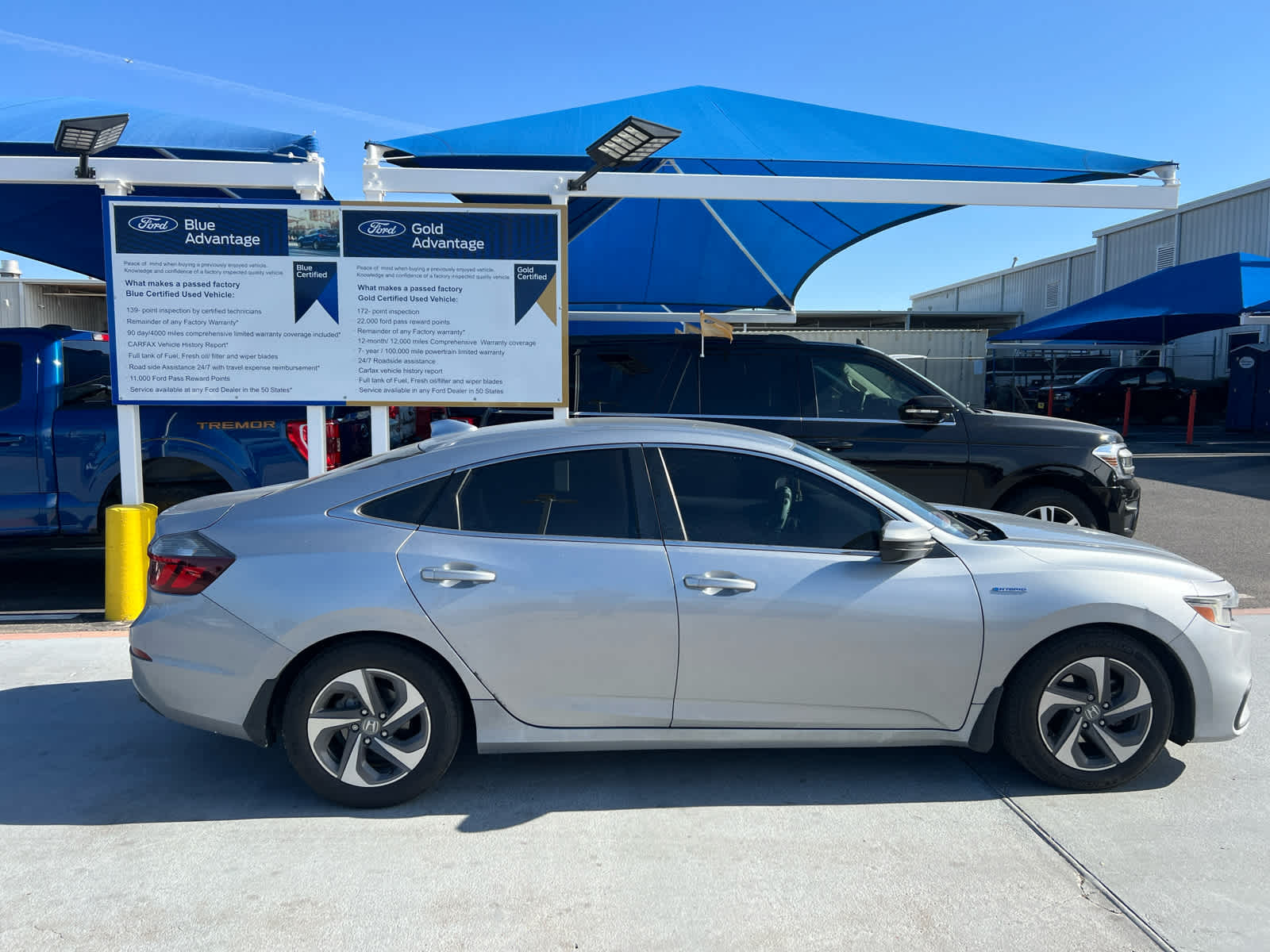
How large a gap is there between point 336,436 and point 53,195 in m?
3.46

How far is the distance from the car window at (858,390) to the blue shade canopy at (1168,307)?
14836 mm

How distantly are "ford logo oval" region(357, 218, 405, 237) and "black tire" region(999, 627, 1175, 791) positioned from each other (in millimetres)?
4754

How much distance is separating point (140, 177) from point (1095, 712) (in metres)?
6.50

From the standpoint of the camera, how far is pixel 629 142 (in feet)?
19.2

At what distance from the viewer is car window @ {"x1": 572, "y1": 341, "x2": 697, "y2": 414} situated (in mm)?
7426

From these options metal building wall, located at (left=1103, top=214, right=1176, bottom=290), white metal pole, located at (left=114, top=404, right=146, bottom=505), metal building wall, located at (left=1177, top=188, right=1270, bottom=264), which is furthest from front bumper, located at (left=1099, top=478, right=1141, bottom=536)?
metal building wall, located at (left=1103, top=214, right=1176, bottom=290)

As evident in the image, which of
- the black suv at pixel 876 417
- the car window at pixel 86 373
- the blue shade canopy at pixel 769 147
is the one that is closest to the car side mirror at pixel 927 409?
the black suv at pixel 876 417

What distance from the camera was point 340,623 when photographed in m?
3.51

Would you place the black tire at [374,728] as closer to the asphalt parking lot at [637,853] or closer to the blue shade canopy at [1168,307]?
the asphalt parking lot at [637,853]

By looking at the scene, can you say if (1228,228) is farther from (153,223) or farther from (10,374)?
(10,374)

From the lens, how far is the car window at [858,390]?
731 cm

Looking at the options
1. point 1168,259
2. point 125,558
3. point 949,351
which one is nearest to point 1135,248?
point 1168,259

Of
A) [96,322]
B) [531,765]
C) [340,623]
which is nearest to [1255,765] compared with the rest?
[531,765]

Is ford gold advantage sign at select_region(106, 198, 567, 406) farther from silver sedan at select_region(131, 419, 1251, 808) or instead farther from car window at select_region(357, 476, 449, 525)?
car window at select_region(357, 476, 449, 525)
